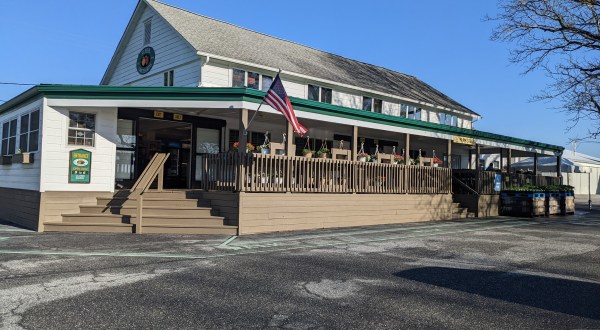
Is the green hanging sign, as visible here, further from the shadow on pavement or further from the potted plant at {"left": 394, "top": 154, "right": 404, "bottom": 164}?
the potted plant at {"left": 394, "top": 154, "right": 404, "bottom": 164}

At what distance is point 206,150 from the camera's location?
15.5 m

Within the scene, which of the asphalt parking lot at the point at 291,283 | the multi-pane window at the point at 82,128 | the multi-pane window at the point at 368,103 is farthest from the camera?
the multi-pane window at the point at 368,103

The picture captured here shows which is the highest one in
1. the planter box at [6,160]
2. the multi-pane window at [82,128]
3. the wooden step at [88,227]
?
the multi-pane window at [82,128]

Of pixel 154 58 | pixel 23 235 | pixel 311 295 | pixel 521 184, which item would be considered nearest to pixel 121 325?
pixel 311 295

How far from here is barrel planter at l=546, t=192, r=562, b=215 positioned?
19.2m

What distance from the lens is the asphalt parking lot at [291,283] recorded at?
4.60 meters

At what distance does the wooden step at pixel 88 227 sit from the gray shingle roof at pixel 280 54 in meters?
7.03

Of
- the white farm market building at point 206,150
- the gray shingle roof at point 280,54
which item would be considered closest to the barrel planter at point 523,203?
the white farm market building at point 206,150

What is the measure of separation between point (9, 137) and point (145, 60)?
254 inches

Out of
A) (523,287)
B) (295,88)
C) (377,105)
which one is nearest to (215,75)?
(295,88)

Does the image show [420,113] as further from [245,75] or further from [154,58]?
[154,58]

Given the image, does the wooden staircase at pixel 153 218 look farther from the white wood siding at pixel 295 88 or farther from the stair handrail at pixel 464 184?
the stair handrail at pixel 464 184

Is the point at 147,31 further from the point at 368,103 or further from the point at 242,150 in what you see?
the point at 242,150

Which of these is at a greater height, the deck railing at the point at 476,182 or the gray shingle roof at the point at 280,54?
the gray shingle roof at the point at 280,54
